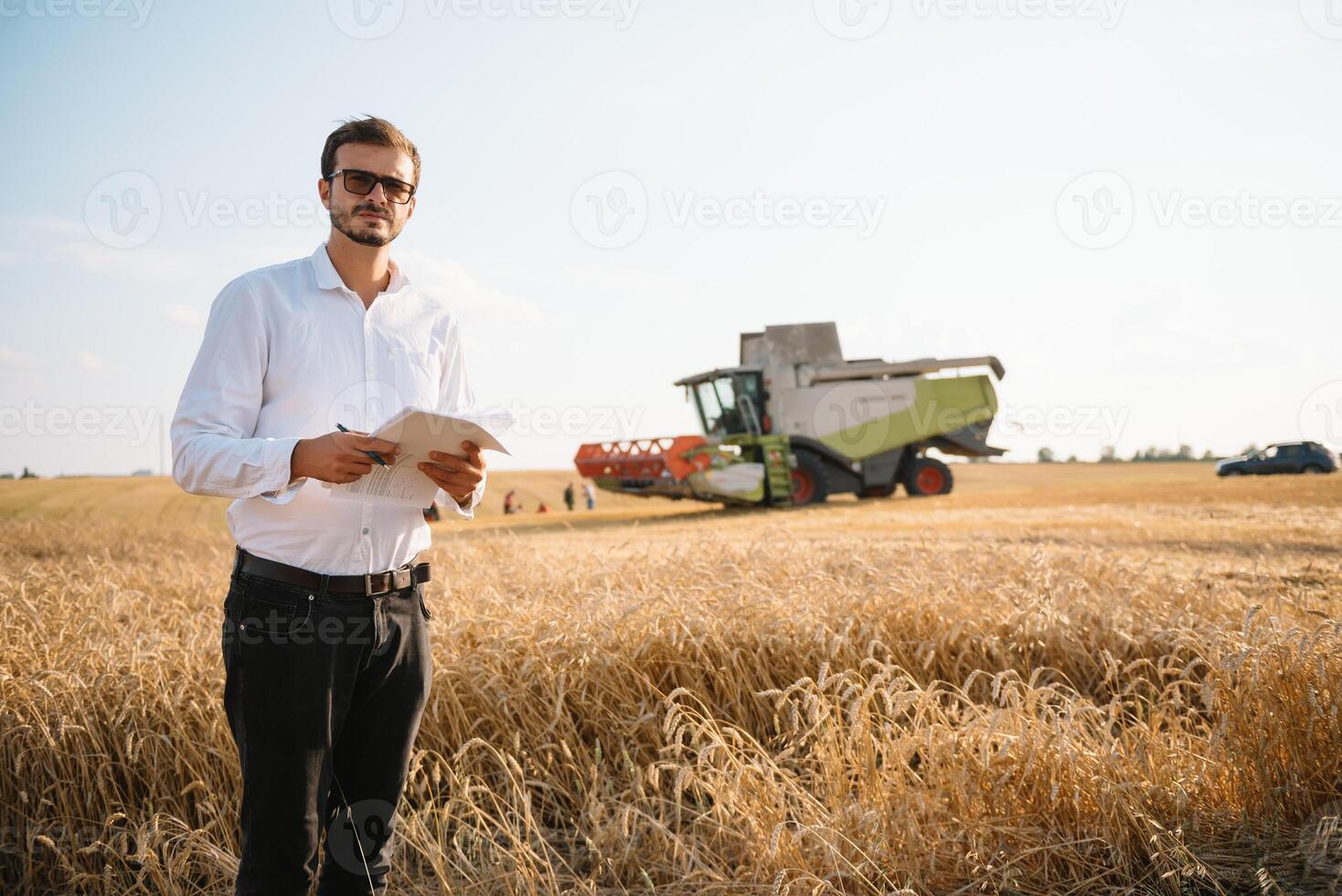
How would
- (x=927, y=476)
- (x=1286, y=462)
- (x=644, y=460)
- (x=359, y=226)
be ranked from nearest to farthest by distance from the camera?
(x=359, y=226), (x=644, y=460), (x=927, y=476), (x=1286, y=462)

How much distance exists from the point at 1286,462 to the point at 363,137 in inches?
1297

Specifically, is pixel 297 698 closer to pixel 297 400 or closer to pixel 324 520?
pixel 324 520

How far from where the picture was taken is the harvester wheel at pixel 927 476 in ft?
69.3

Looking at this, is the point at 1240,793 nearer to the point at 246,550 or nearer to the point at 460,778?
the point at 460,778

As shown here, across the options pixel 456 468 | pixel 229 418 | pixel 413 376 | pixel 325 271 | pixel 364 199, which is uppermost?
pixel 364 199

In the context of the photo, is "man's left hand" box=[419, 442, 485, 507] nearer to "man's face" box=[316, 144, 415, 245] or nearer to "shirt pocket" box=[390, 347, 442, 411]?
"shirt pocket" box=[390, 347, 442, 411]

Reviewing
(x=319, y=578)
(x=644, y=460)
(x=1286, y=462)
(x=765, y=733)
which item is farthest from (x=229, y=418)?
(x=1286, y=462)

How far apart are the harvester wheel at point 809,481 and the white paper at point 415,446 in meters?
17.3

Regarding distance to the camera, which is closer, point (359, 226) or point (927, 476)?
point (359, 226)

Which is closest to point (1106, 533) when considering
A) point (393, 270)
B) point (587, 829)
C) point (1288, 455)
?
point (587, 829)

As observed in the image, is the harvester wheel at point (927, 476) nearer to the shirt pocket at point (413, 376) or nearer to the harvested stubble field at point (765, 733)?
the harvested stubble field at point (765, 733)

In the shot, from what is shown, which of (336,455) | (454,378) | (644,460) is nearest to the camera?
(336,455)

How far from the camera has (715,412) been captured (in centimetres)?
1939

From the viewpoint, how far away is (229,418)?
1884mm
